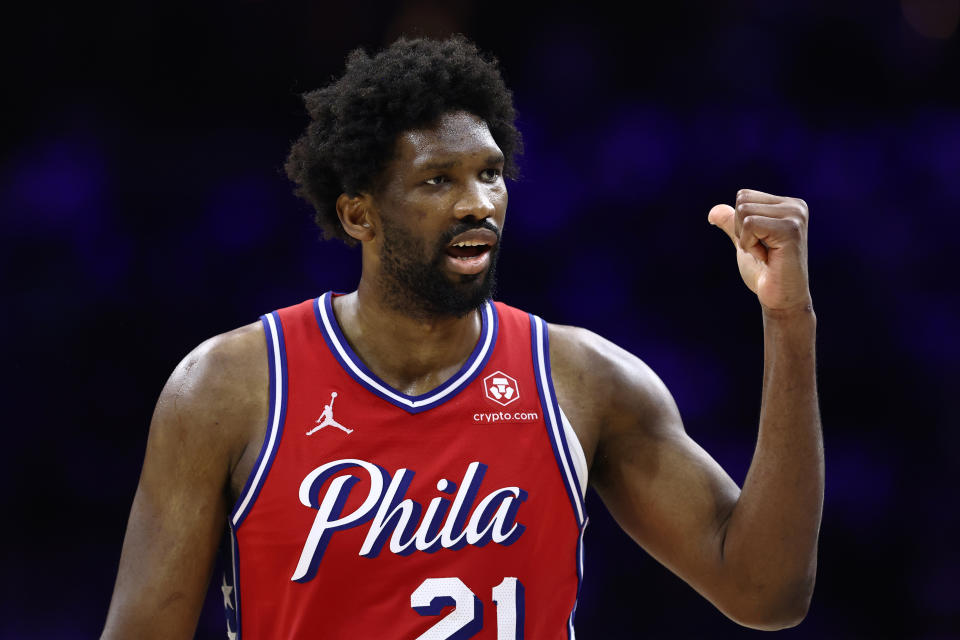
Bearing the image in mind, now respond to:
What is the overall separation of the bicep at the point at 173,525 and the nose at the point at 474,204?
0.61 m

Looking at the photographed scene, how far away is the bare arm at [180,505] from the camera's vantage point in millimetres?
2121

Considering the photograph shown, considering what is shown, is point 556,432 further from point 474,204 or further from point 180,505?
point 180,505

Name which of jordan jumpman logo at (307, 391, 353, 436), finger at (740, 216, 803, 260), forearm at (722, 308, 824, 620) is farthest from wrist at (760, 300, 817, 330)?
jordan jumpman logo at (307, 391, 353, 436)

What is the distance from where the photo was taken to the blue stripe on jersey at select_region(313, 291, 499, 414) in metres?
2.31

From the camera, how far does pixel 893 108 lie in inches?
183

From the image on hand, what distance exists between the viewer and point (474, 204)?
223cm

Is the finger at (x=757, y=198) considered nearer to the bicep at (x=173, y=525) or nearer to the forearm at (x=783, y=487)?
the forearm at (x=783, y=487)

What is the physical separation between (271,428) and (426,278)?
422mm

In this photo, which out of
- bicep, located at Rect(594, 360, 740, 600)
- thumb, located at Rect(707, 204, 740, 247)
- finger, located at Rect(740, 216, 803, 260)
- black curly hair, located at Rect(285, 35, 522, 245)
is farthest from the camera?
black curly hair, located at Rect(285, 35, 522, 245)

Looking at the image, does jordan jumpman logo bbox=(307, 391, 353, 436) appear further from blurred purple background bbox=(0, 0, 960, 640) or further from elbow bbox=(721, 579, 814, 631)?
blurred purple background bbox=(0, 0, 960, 640)

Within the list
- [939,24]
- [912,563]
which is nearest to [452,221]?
[912,563]

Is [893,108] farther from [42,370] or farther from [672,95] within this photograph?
[42,370]

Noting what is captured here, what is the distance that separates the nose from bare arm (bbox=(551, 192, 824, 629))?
362mm

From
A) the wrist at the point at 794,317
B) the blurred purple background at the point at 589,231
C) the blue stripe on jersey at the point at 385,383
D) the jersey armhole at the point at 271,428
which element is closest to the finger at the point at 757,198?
the wrist at the point at 794,317
